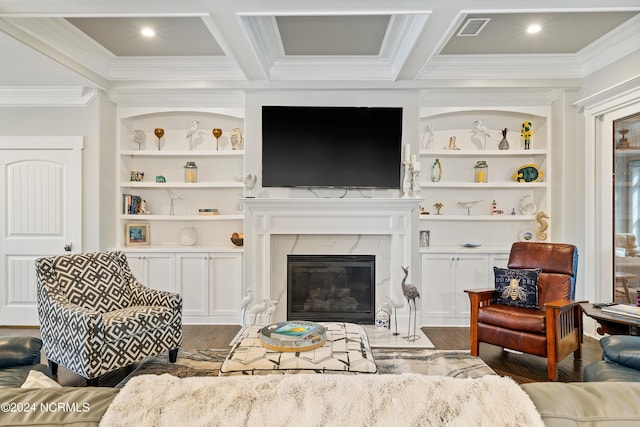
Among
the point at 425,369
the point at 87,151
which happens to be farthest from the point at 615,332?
the point at 87,151

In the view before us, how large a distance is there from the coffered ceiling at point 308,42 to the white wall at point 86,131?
1.03ft

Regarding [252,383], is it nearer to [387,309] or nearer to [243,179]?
[387,309]

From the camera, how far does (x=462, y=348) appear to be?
360 cm

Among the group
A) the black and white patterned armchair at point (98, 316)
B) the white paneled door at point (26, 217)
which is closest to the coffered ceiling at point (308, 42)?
the white paneled door at point (26, 217)

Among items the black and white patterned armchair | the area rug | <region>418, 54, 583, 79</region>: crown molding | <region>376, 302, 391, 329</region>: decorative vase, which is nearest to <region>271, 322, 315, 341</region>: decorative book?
the area rug

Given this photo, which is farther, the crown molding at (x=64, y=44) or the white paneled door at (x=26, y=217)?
the white paneled door at (x=26, y=217)

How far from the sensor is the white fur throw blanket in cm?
74

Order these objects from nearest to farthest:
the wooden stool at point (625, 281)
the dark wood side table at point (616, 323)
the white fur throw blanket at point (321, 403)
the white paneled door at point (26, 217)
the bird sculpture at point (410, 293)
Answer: the white fur throw blanket at point (321, 403) → the dark wood side table at point (616, 323) → the wooden stool at point (625, 281) → the bird sculpture at point (410, 293) → the white paneled door at point (26, 217)

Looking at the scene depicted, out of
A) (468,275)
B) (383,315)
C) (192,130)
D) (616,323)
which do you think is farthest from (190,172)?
(616,323)

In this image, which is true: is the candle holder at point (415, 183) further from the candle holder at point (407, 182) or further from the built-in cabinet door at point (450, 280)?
the built-in cabinet door at point (450, 280)

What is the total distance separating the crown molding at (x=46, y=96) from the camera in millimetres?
4137

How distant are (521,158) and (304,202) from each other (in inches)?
104
